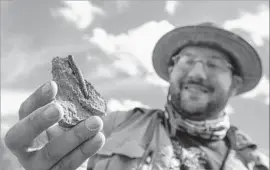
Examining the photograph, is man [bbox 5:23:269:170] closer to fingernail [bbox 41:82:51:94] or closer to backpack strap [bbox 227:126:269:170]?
backpack strap [bbox 227:126:269:170]

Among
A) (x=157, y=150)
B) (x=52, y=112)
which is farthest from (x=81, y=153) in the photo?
(x=157, y=150)

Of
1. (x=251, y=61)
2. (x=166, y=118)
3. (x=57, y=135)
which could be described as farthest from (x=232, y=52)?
(x=57, y=135)

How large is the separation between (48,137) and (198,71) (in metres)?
1.48

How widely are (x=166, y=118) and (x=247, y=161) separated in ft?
2.52

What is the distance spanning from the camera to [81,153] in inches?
69.4

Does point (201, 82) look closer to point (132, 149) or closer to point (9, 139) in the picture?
point (132, 149)

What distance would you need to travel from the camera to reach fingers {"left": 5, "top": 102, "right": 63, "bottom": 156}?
155cm

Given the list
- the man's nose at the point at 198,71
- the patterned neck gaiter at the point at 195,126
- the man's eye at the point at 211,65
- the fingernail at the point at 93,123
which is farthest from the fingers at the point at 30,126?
the man's eye at the point at 211,65

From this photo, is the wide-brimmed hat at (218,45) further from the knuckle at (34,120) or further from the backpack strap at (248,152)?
the knuckle at (34,120)

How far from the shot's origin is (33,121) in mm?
1585

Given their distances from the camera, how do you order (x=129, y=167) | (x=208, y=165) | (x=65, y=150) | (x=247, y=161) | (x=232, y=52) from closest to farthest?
(x=65, y=150) < (x=129, y=167) < (x=208, y=165) < (x=247, y=161) < (x=232, y=52)

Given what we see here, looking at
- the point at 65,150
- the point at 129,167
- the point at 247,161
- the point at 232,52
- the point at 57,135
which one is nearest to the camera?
the point at 65,150

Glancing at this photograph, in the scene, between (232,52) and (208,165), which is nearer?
Result: (208,165)

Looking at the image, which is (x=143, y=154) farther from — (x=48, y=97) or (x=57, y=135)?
(x=48, y=97)
